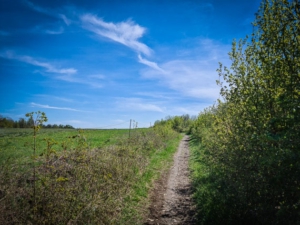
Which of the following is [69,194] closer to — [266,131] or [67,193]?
[67,193]

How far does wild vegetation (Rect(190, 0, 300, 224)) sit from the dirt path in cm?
76

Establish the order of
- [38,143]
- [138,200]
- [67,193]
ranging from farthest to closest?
[138,200] → [38,143] → [67,193]

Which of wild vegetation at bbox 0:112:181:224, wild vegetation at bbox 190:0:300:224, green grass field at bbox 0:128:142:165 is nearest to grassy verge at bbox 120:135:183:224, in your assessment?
wild vegetation at bbox 0:112:181:224

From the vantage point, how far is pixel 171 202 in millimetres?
7582

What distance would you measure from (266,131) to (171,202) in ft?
16.9

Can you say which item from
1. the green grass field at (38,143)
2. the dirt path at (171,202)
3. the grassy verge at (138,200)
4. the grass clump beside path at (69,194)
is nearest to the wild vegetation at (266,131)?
the dirt path at (171,202)

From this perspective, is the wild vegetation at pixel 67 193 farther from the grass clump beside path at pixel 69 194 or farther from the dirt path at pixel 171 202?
the dirt path at pixel 171 202

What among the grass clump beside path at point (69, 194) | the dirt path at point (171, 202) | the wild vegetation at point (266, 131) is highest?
the wild vegetation at point (266, 131)

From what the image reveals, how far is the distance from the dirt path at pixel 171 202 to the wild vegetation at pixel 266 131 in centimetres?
76

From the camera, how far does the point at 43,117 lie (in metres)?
4.87

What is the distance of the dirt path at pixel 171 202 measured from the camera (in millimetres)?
6277

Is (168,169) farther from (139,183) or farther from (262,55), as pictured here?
(262,55)

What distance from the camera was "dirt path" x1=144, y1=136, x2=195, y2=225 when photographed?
6.28 meters

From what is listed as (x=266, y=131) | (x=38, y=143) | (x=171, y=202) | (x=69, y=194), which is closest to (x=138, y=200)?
(x=171, y=202)
